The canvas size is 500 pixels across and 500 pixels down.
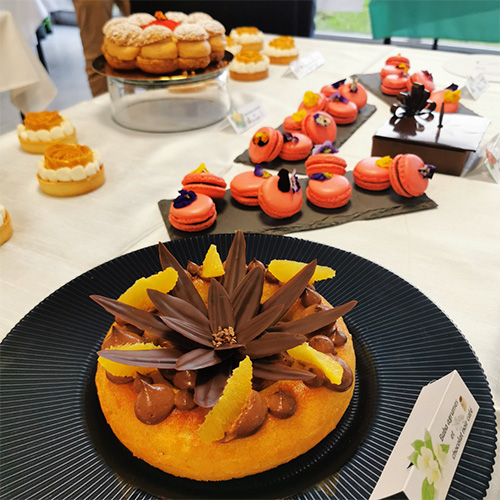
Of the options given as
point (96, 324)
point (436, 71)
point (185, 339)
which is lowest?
point (436, 71)

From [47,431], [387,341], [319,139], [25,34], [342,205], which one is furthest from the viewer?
[25,34]

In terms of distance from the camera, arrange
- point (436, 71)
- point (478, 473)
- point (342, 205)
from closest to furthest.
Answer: point (478, 473) → point (342, 205) → point (436, 71)

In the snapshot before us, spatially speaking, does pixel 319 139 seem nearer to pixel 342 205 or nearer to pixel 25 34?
pixel 342 205

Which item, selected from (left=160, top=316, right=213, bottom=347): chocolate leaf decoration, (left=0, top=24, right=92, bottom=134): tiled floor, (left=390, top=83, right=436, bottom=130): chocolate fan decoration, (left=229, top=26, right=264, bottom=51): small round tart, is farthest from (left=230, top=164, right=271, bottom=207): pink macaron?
(left=0, top=24, right=92, bottom=134): tiled floor

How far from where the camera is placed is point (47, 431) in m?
0.79

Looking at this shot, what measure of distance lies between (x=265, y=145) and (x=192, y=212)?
491 millimetres

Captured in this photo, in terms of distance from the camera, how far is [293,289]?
85 centimetres

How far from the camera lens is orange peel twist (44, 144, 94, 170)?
167 cm

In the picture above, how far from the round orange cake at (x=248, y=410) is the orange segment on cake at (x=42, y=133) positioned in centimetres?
137

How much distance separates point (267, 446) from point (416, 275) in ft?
2.37

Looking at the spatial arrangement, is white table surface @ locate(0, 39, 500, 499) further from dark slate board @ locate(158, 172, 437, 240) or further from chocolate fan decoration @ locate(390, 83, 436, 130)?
chocolate fan decoration @ locate(390, 83, 436, 130)

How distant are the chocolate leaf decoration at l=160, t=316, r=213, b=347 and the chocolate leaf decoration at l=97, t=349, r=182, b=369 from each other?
0.04 meters

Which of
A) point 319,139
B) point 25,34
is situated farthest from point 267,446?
point 25,34

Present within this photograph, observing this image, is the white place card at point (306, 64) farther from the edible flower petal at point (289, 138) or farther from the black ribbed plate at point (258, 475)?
the black ribbed plate at point (258, 475)
